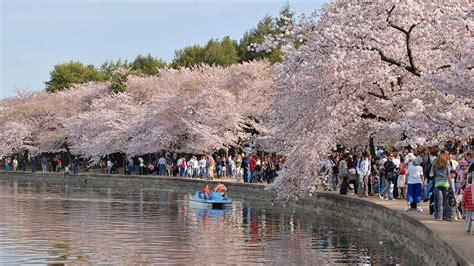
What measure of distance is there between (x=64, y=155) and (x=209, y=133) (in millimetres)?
35197

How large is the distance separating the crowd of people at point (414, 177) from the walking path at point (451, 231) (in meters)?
0.39

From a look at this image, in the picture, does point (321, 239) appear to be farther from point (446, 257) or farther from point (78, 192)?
point (78, 192)

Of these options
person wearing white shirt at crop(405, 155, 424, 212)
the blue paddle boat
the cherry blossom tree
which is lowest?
the blue paddle boat

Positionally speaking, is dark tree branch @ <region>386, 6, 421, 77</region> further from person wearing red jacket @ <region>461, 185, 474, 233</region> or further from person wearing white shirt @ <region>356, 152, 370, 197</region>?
person wearing red jacket @ <region>461, 185, 474, 233</region>

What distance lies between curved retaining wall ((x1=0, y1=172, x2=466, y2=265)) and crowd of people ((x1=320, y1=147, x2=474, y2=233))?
34.1 inches

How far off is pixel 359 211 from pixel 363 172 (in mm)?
2948

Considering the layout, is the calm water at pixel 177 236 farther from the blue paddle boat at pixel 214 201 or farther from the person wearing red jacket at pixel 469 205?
the person wearing red jacket at pixel 469 205

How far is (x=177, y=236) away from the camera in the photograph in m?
30.2

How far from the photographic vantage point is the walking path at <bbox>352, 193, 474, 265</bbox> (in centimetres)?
1932

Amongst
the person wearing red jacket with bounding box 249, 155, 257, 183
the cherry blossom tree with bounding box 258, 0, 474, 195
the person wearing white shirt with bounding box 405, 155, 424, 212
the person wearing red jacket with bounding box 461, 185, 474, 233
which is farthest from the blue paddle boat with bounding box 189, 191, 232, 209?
the person wearing red jacket with bounding box 461, 185, 474, 233

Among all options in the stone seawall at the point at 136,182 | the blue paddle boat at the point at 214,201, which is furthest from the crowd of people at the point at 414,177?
the stone seawall at the point at 136,182

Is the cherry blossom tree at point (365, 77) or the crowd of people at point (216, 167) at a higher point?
the cherry blossom tree at point (365, 77)

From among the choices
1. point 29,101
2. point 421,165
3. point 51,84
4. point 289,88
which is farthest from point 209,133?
point 51,84

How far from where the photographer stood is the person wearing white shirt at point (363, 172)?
1465 inches
